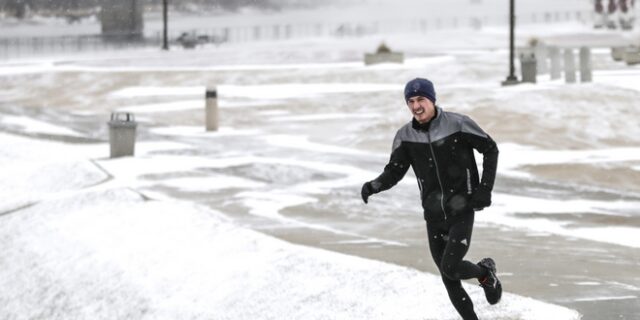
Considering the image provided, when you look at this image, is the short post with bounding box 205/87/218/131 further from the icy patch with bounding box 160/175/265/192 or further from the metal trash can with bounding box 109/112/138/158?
the icy patch with bounding box 160/175/265/192

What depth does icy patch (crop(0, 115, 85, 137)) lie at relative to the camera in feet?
95.3

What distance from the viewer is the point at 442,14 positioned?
134 metres

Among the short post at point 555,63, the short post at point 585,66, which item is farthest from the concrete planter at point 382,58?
the short post at point 585,66

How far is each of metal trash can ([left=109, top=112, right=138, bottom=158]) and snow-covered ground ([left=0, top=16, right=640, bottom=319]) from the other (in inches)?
12.7

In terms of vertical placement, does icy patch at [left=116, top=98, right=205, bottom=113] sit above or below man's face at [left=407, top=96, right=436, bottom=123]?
below

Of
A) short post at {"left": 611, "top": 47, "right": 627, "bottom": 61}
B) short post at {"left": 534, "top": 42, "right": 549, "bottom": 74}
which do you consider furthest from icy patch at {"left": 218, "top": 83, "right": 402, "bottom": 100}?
short post at {"left": 611, "top": 47, "right": 627, "bottom": 61}

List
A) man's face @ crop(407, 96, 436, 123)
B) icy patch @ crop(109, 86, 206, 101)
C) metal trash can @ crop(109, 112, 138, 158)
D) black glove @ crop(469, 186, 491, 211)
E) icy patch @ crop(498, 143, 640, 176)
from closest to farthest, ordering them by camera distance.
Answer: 1. black glove @ crop(469, 186, 491, 211)
2. man's face @ crop(407, 96, 436, 123)
3. icy patch @ crop(498, 143, 640, 176)
4. metal trash can @ crop(109, 112, 138, 158)
5. icy patch @ crop(109, 86, 206, 101)

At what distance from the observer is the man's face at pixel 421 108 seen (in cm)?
838

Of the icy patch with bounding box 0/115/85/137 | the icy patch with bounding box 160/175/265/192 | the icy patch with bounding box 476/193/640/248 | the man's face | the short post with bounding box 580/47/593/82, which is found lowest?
the icy patch with bounding box 476/193/640/248

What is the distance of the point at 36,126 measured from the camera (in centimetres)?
3084

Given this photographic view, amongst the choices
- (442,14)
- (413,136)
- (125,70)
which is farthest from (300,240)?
(442,14)

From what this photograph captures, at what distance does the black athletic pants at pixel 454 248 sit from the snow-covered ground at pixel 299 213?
1400 mm

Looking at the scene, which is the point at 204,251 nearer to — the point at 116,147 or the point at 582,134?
the point at 116,147

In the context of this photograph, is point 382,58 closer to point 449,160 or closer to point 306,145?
point 306,145
